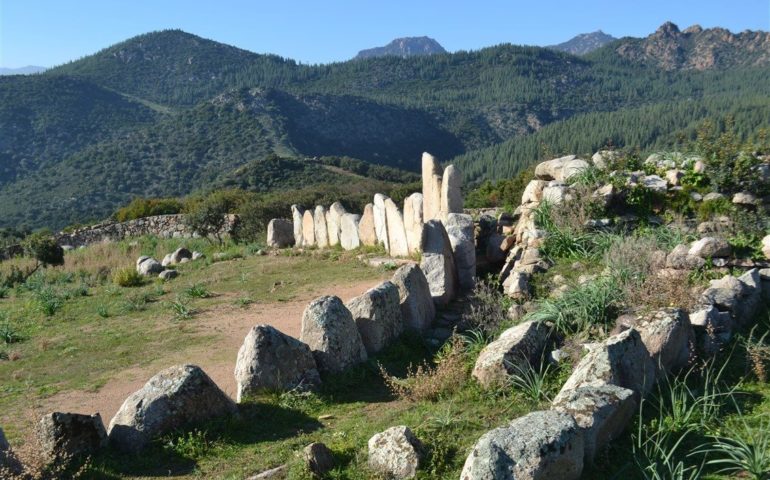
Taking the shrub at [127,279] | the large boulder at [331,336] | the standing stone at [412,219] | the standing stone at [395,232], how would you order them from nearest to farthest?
the large boulder at [331,336]
the standing stone at [412,219]
the standing stone at [395,232]
the shrub at [127,279]

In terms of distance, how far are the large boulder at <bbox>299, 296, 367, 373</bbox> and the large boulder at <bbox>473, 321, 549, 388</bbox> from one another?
167cm

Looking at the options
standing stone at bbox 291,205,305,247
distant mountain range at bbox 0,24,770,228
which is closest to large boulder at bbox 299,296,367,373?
standing stone at bbox 291,205,305,247

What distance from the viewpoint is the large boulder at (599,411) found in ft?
17.7

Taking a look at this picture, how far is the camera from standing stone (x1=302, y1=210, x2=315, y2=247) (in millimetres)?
19719

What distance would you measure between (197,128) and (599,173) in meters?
73.8

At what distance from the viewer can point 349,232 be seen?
17781 millimetres

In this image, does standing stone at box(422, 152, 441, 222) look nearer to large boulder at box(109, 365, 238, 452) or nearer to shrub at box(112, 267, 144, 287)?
shrub at box(112, 267, 144, 287)

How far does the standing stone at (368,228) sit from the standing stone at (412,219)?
1.59 meters

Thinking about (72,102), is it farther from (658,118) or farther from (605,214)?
(605,214)

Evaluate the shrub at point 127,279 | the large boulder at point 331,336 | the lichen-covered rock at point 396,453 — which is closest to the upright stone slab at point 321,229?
the shrub at point 127,279

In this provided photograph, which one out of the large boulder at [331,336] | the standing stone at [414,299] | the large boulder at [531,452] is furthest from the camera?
the standing stone at [414,299]

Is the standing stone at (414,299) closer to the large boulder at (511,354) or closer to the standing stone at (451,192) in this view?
the large boulder at (511,354)

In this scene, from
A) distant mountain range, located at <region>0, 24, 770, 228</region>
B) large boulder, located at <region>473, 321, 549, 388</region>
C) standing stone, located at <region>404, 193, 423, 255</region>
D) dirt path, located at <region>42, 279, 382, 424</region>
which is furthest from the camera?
distant mountain range, located at <region>0, 24, 770, 228</region>

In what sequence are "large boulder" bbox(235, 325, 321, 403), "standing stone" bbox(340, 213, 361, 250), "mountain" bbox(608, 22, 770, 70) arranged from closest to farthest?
1. "large boulder" bbox(235, 325, 321, 403)
2. "standing stone" bbox(340, 213, 361, 250)
3. "mountain" bbox(608, 22, 770, 70)
